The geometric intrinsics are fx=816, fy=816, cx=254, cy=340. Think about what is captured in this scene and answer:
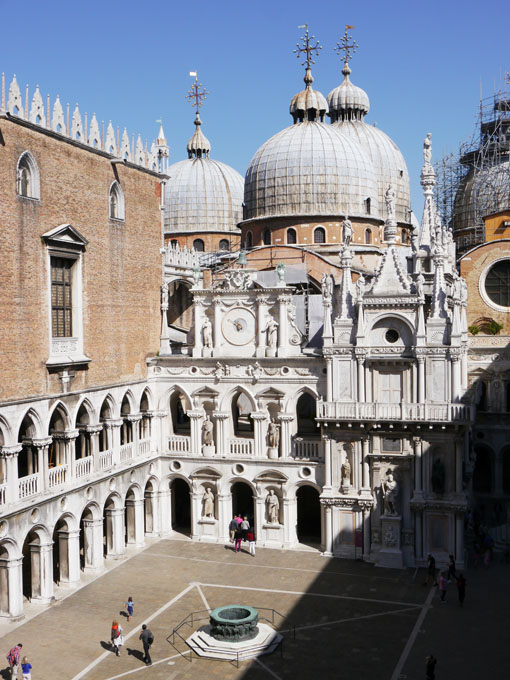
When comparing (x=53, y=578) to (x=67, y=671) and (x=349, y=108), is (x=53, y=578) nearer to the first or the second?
(x=67, y=671)

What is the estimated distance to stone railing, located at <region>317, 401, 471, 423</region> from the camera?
32.4 m

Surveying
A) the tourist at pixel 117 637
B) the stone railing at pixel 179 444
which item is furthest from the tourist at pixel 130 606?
the stone railing at pixel 179 444

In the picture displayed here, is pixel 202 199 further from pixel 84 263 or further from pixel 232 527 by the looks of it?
pixel 232 527

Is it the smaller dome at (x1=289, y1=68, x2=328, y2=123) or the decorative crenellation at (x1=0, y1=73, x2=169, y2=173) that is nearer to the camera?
the decorative crenellation at (x1=0, y1=73, x2=169, y2=173)

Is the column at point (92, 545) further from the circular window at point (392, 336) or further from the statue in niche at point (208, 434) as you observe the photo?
the circular window at point (392, 336)

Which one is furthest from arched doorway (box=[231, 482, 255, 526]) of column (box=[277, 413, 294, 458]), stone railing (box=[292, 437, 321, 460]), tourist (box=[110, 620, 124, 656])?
tourist (box=[110, 620, 124, 656])

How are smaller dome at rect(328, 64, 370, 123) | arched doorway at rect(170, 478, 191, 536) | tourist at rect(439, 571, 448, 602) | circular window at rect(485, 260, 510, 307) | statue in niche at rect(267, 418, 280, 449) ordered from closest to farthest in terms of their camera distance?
tourist at rect(439, 571, 448, 602) → statue in niche at rect(267, 418, 280, 449) → arched doorway at rect(170, 478, 191, 536) → circular window at rect(485, 260, 510, 307) → smaller dome at rect(328, 64, 370, 123)

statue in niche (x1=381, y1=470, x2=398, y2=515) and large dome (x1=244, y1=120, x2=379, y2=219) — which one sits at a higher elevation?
large dome (x1=244, y1=120, x2=379, y2=219)

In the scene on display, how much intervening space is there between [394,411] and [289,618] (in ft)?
31.4

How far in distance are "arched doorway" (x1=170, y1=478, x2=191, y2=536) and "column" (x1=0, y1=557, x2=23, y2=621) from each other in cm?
1258

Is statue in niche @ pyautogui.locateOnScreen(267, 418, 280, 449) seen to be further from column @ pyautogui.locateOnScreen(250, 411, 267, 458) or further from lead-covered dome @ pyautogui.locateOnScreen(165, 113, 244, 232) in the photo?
lead-covered dome @ pyautogui.locateOnScreen(165, 113, 244, 232)

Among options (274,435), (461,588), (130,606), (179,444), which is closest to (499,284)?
(274,435)

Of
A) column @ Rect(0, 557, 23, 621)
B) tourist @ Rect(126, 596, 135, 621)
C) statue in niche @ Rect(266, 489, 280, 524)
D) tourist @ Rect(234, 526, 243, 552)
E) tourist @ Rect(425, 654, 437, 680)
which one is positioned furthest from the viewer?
statue in niche @ Rect(266, 489, 280, 524)

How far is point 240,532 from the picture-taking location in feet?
119
